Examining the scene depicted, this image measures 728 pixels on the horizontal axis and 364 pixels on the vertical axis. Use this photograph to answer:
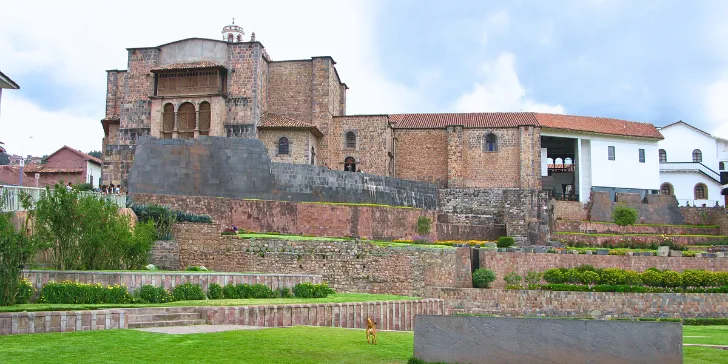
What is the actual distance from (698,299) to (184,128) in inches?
1156

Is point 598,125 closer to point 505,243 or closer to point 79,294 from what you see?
point 505,243

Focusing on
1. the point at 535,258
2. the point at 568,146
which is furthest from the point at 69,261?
the point at 568,146

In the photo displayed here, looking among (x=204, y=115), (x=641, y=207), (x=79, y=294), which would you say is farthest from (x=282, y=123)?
(x=79, y=294)

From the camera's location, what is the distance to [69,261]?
2061 centimetres

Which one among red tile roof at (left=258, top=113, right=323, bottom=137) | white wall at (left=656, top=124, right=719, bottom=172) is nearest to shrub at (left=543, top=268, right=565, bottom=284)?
red tile roof at (left=258, top=113, right=323, bottom=137)

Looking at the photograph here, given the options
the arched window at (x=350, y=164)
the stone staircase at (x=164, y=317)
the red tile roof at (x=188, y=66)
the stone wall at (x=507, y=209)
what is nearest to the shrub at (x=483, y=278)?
the stone wall at (x=507, y=209)

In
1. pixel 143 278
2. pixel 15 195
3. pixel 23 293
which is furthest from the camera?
pixel 15 195

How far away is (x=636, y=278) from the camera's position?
30.6m

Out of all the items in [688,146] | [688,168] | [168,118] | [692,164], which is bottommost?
[688,168]

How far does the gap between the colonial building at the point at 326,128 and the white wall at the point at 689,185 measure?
5.99 meters

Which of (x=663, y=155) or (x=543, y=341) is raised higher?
(x=663, y=155)

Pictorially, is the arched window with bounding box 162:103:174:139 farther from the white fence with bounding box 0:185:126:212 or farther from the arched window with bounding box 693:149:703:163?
the arched window with bounding box 693:149:703:163

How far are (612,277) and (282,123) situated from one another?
21732mm

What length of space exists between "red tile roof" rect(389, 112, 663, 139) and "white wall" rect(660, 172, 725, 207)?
610 centimetres
